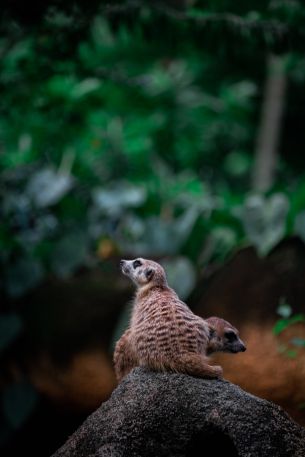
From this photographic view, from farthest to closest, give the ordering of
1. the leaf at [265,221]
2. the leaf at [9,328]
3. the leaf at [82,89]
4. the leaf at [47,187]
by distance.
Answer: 1. the leaf at [82,89]
2. the leaf at [47,187]
3. the leaf at [9,328]
4. the leaf at [265,221]

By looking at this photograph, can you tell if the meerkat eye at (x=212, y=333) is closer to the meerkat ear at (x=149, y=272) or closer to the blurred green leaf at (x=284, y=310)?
the meerkat ear at (x=149, y=272)

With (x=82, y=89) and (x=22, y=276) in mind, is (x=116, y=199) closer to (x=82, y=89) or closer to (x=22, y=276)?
(x=22, y=276)

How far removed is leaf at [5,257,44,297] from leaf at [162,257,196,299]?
1.26 metres

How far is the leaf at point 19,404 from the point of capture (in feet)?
20.5

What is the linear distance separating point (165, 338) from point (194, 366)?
6.1 inches

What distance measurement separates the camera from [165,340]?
2.97 metres

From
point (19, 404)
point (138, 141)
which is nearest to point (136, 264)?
point (19, 404)

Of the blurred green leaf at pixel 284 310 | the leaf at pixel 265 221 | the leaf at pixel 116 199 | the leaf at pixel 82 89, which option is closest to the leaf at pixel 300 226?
the leaf at pixel 265 221

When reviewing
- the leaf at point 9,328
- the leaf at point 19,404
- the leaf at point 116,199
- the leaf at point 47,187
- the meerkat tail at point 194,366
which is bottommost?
the leaf at point 19,404

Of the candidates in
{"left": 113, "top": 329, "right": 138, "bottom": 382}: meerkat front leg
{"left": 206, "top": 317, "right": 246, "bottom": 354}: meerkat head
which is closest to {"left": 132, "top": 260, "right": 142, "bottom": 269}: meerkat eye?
{"left": 113, "top": 329, "right": 138, "bottom": 382}: meerkat front leg

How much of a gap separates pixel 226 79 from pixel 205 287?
6.94 meters

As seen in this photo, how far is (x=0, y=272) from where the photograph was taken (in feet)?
22.2

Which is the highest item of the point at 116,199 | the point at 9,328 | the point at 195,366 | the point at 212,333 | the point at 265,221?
the point at 116,199

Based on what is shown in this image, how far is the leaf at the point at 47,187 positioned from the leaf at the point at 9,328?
3.68ft
